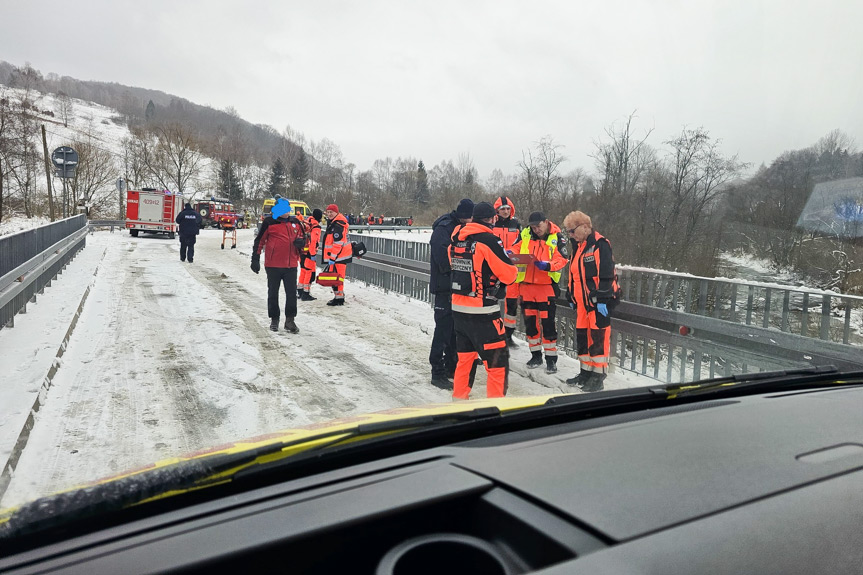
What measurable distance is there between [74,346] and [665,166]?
22824 mm

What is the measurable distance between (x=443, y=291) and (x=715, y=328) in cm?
282

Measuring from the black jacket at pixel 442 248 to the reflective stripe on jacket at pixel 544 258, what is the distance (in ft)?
4.05

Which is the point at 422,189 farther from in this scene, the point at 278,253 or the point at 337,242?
the point at 278,253

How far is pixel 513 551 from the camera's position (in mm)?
1251

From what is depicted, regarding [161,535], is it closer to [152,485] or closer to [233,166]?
[152,485]

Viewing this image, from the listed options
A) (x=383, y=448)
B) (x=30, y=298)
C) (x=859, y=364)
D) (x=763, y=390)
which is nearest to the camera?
(x=383, y=448)

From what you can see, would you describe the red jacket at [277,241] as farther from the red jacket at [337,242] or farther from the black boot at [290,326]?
the red jacket at [337,242]

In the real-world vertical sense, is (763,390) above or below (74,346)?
above

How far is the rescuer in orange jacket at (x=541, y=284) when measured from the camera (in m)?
6.96

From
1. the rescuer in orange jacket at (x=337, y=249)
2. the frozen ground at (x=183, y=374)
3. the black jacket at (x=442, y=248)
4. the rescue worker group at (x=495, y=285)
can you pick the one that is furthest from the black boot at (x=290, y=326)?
the black jacket at (x=442, y=248)

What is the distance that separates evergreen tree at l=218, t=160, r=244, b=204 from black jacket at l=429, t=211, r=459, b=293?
7068 centimetres

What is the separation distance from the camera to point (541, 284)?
7055 millimetres

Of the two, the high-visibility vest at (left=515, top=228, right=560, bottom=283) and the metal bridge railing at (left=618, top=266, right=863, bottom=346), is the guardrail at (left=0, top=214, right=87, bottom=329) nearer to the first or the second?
the high-visibility vest at (left=515, top=228, right=560, bottom=283)

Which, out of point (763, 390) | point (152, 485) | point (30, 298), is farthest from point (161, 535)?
point (30, 298)
